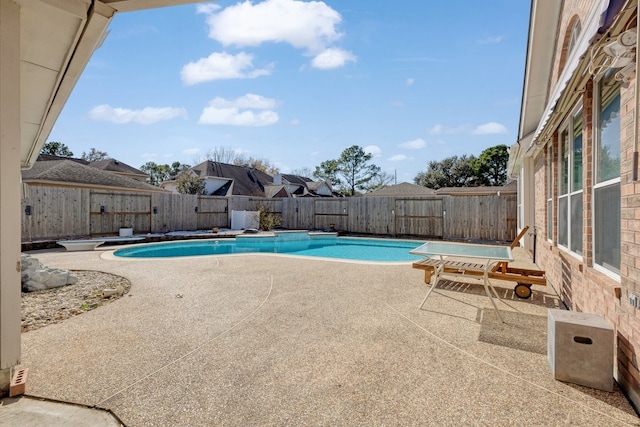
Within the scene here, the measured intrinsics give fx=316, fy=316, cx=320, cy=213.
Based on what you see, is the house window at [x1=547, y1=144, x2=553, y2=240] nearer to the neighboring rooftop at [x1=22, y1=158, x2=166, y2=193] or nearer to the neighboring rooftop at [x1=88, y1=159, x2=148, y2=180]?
the neighboring rooftop at [x1=22, y1=158, x2=166, y2=193]

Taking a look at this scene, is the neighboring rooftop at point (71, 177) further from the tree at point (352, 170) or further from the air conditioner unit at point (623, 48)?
the tree at point (352, 170)

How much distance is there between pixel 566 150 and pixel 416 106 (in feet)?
50.7

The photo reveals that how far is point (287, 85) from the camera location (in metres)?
16.4

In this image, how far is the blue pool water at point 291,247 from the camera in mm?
12633

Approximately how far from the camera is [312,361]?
123 inches

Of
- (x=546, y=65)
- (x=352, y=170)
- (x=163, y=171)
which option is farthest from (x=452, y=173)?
(x=163, y=171)

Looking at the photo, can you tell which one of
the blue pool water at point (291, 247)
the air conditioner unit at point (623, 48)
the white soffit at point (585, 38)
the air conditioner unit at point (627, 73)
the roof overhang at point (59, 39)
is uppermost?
the roof overhang at point (59, 39)

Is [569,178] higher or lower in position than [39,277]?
higher

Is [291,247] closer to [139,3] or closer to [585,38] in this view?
[139,3]

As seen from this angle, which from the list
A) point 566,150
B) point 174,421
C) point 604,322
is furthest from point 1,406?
point 566,150

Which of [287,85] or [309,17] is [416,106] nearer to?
[287,85]

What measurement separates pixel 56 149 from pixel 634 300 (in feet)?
175

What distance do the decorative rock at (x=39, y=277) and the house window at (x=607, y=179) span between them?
27.8ft

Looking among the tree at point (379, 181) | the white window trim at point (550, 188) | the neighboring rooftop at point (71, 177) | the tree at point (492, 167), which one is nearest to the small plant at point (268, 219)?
the neighboring rooftop at point (71, 177)
